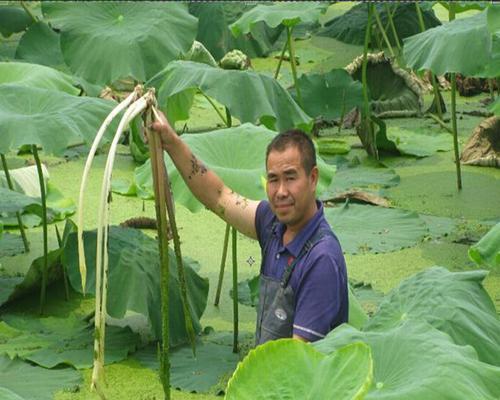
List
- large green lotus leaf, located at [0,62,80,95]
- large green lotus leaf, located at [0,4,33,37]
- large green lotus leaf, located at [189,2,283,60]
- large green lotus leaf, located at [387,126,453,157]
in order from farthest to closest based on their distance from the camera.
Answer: large green lotus leaf, located at [189,2,283,60], large green lotus leaf, located at [0,4,33,37], large green lotus leaf, located at [387,126,453,157], large green lotus leaf, located at [0,62,80,95]

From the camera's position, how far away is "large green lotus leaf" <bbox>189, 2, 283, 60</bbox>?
6.58m

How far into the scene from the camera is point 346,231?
443 centimetres

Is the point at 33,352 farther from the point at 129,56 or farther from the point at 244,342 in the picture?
the point at 129,56

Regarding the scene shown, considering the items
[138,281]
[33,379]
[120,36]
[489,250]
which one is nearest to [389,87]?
[120,36]

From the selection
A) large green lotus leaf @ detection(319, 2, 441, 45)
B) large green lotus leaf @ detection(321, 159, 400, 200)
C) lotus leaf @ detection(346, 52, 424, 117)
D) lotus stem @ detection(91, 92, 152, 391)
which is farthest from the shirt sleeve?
large green lotus leaf @ detection(319, 2, 441, 45)

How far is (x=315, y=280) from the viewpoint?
251 cm

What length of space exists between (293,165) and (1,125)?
110 centimetres

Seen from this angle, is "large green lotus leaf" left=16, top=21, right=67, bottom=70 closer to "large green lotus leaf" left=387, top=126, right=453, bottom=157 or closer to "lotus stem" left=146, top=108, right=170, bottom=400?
"large green lotus leaf" left=387, top=126, right=453, bottom=157

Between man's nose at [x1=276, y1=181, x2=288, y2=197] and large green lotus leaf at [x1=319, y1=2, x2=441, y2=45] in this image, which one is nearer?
man's nose at [x1=276, y1=181, x2=288, y2=197]

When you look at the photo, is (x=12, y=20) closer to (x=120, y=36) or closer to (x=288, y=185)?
(x=120, y=36)

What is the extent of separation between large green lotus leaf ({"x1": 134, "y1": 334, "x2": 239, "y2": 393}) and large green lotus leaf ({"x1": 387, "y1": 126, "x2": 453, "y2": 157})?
2222 mm

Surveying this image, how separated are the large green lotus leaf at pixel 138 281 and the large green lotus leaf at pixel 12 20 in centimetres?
258

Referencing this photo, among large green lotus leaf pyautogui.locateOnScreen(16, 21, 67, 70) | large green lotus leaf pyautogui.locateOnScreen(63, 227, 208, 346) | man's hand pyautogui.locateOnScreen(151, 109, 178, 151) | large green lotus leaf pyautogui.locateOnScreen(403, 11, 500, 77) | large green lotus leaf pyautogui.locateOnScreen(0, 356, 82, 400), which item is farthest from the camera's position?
large green lotus leaf pyautogui.locateOnScreen(16, 21, 67, 70)

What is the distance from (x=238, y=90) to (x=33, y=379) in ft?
3.35
